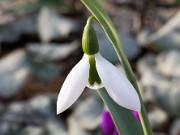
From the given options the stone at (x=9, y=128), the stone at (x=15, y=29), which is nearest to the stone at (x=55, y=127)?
the stone at (x=9, y=128)

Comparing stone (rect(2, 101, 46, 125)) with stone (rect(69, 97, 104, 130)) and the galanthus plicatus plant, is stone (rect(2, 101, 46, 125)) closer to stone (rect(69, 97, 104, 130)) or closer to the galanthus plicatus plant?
stone (rect(69, 97, 104, 130))

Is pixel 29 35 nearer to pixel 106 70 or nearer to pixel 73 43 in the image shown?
pixel 73 43

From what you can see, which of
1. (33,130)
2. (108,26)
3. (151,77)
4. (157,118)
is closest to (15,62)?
(33,130)

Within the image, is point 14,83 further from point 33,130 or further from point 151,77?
point 151,77

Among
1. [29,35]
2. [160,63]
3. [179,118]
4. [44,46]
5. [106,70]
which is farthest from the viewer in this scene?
[29,35]

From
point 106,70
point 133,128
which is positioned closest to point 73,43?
point 133,128
